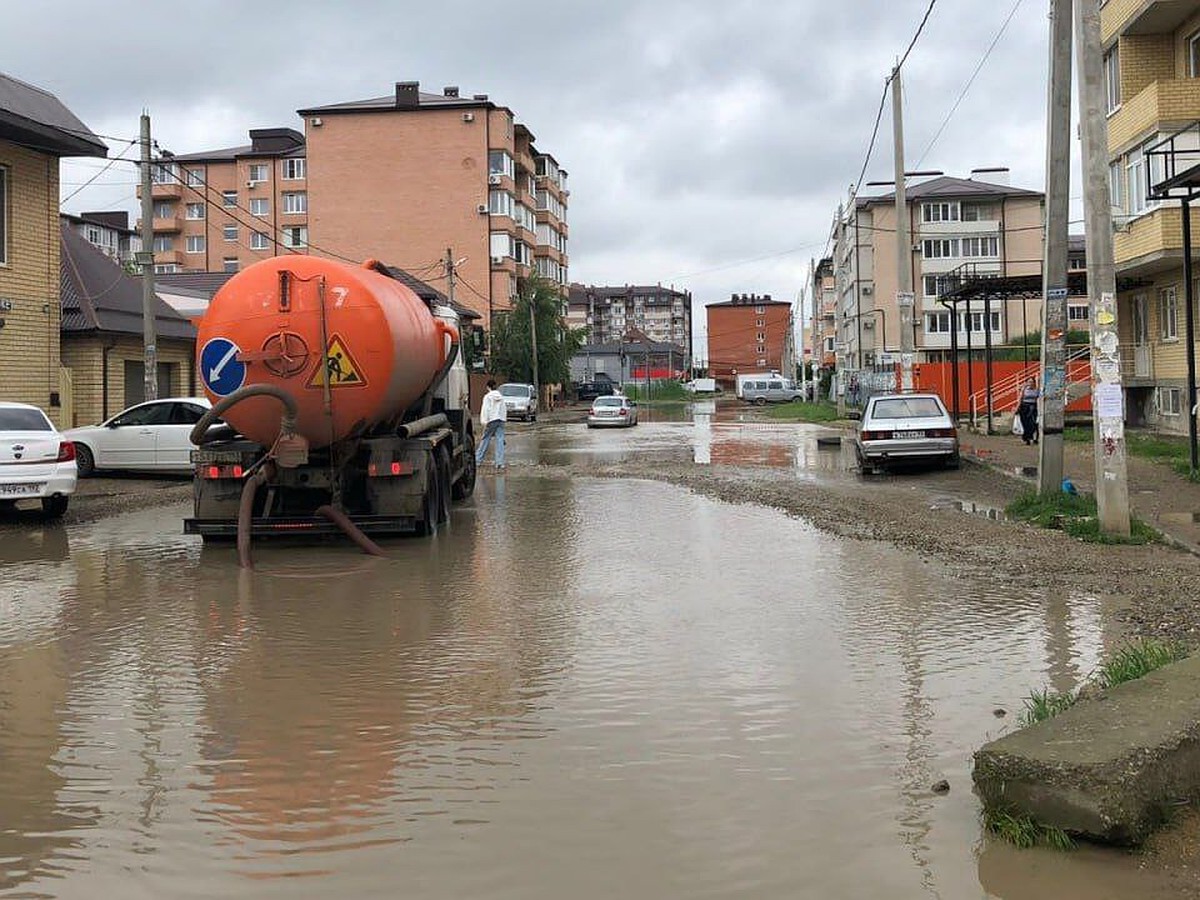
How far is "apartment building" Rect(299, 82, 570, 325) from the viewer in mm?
75438

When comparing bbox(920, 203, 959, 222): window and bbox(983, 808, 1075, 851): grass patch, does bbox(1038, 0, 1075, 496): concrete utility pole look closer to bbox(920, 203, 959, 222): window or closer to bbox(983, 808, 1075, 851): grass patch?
bbox(983, 808, 1075, 851): grass patch

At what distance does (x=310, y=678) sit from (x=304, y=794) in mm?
2154

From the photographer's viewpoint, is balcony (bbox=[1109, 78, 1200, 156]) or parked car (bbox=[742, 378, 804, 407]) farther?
parked car (bbox=[742, 378, 804, 407])

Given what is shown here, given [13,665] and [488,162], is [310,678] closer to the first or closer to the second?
[13,665]

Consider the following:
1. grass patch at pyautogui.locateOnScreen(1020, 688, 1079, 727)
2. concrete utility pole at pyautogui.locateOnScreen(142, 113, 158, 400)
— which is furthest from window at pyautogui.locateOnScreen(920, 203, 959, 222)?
grass patch at pyautogui.locateOnScreen(1020, 688, 1079, 727)

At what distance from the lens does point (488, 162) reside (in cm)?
7556

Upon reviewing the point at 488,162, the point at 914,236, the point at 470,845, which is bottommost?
the point at 470,845

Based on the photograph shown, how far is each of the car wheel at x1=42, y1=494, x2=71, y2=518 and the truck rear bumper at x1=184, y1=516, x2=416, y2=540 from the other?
4041 millimetres

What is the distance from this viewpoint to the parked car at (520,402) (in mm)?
55250

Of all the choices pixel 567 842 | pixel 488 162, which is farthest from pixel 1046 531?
pixel 488 162

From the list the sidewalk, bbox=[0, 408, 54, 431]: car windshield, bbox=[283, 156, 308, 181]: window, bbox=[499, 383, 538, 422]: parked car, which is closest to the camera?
the sidewalk

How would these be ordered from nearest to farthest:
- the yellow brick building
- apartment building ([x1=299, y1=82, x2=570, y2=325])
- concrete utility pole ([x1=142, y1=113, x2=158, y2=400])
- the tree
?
1. the yellow brick building
2. concrete utility pole ([x1=142, y1=113, x2=158, y2=400])
3. the tree
4. apartment building ([x1=299, y1=82, x2=570, y2=325])

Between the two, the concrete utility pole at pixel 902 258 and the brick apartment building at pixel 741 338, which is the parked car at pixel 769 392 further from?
the brick apartment building at pixel 741 338

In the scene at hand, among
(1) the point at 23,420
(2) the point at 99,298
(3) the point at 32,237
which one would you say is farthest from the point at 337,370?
(2) the point at 99,298
